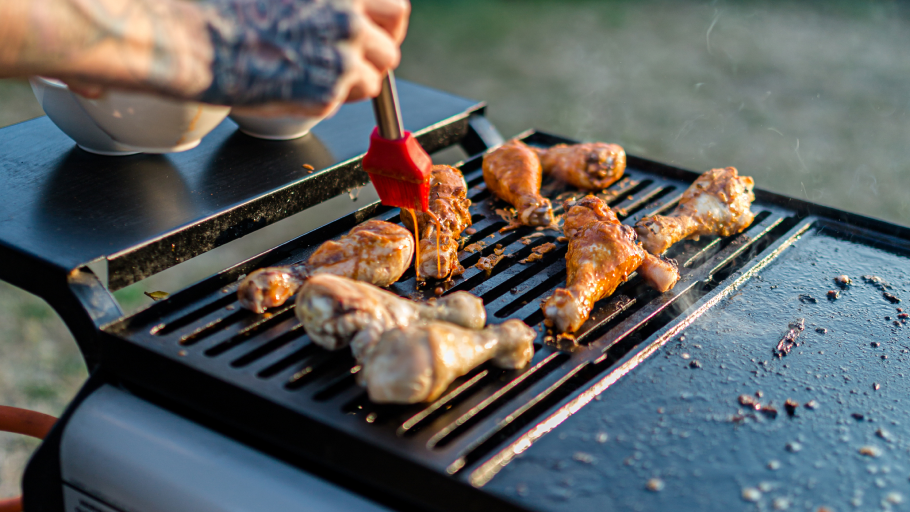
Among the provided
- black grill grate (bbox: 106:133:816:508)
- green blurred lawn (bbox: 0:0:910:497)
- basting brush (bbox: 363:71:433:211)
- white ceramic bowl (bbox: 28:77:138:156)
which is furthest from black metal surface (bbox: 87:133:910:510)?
green blurred lawn (bbox: 0:0:910:497)

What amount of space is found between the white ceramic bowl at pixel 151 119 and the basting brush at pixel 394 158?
1.61 feet

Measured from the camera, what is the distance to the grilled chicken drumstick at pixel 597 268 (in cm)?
167

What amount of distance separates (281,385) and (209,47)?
66 centimetres

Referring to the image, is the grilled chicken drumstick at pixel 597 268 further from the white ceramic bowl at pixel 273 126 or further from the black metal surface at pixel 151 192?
the white ceramic bowl at pixel 273 126

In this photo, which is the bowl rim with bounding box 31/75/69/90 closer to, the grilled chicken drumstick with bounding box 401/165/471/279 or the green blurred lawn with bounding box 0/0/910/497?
the grilled chicken drumstick with bounding box 401/165/471/279

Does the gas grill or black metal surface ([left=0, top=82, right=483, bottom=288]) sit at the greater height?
black metal surface ([left=0, top=82, right=483, bottom=288])

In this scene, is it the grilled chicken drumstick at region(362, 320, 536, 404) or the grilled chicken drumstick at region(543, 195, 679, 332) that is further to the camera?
the grilled chicken drumstick at region(543, 195, 679, 332)

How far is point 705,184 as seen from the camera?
2211mm

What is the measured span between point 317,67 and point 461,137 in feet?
4.93

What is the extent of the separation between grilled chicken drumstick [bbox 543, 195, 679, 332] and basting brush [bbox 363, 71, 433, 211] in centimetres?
42

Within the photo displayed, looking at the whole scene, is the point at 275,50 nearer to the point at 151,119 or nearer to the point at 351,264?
the point at 351,264

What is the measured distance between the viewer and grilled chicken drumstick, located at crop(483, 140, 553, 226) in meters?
2.12

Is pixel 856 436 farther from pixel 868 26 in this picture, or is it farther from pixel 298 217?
pixel 868 26

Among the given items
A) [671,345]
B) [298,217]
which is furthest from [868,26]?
[671,345]
